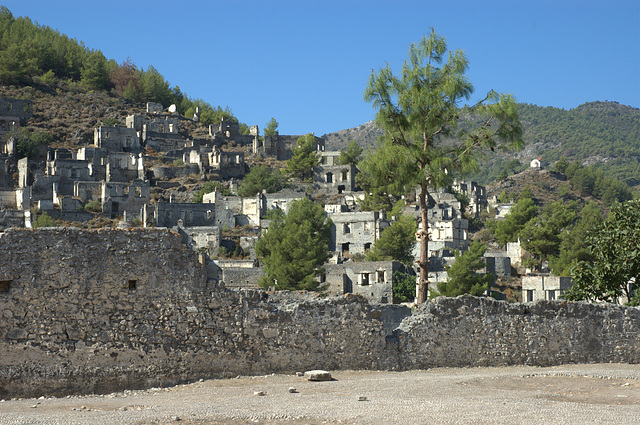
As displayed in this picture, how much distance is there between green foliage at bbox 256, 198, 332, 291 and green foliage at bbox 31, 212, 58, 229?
1794 centimetres

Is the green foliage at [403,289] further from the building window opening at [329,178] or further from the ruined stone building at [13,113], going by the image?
the ruined stone building at [13,113]

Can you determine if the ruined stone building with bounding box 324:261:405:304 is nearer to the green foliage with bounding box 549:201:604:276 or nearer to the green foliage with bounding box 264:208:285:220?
the green foliage with bounding box 549:201:604:276

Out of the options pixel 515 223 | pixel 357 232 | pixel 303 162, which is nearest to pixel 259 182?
pixel 303 162

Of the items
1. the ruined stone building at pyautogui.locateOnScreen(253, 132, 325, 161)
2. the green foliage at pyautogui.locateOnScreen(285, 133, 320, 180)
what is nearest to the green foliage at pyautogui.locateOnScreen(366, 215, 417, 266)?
the green foliage at pyautogui.locateOnScreen(285, 133, 320, 180)

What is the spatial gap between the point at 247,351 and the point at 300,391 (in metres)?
1.48

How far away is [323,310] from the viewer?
1359cm

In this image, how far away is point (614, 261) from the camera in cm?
2081

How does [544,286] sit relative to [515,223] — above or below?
below

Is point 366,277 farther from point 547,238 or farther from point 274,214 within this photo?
point 274,214

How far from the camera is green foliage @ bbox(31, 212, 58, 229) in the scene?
66.9 m

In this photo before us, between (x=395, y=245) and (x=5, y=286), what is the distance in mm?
55036

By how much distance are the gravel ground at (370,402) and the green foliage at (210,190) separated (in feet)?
232

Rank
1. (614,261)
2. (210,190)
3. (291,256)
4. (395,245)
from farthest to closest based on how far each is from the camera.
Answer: (210,190) < (395,245) < (291,256) < (614,261)

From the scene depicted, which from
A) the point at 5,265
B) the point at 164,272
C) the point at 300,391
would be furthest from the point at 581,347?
the point at 5,265
